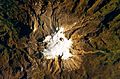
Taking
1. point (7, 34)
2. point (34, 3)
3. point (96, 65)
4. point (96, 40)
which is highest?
point (34, 3)

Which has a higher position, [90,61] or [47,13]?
[47,13]

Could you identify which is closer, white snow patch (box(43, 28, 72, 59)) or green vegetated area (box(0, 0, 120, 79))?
green vegetated area (box(0, 0, 120, 79))

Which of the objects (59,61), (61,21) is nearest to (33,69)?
(59,61)

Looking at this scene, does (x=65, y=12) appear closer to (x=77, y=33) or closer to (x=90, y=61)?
(x=77, y=33)

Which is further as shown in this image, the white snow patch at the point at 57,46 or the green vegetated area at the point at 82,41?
the white snow patch at the point at 57,46
